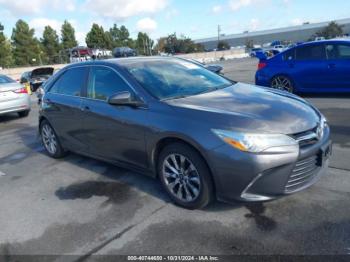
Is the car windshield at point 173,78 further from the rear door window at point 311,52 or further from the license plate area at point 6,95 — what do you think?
the license plate area at point 6,95

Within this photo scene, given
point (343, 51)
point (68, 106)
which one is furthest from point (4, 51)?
point (68, 106)

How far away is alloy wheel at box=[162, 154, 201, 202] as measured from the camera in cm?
373

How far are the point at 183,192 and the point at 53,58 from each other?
66713 millimetres

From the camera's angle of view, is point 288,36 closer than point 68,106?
No

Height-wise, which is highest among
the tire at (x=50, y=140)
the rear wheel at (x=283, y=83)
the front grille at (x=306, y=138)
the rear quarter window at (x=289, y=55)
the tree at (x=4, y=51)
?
the tree at (x=4, y=51)

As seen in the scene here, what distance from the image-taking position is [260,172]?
10.6ft

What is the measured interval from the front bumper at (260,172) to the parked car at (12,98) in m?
8.82

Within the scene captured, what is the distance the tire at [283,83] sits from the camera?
9.73 m

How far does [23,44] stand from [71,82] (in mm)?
58579

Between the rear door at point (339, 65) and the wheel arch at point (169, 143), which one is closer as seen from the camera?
the wheel arch at point (169, 143)

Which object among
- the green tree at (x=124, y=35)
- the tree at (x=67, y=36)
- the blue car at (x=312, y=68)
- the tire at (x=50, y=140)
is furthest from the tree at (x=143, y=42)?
the tire at (x=50, y=140)

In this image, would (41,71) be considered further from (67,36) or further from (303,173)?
(67,36)

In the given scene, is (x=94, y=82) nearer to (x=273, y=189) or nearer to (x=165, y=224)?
(x=165, y=224)

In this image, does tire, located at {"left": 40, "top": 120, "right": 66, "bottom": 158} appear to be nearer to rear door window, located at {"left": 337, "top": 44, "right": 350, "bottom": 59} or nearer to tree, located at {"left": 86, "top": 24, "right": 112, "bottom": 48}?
rear door window, located at {"left": 337, "top": 44, "right": 350, "bottom": 59}
